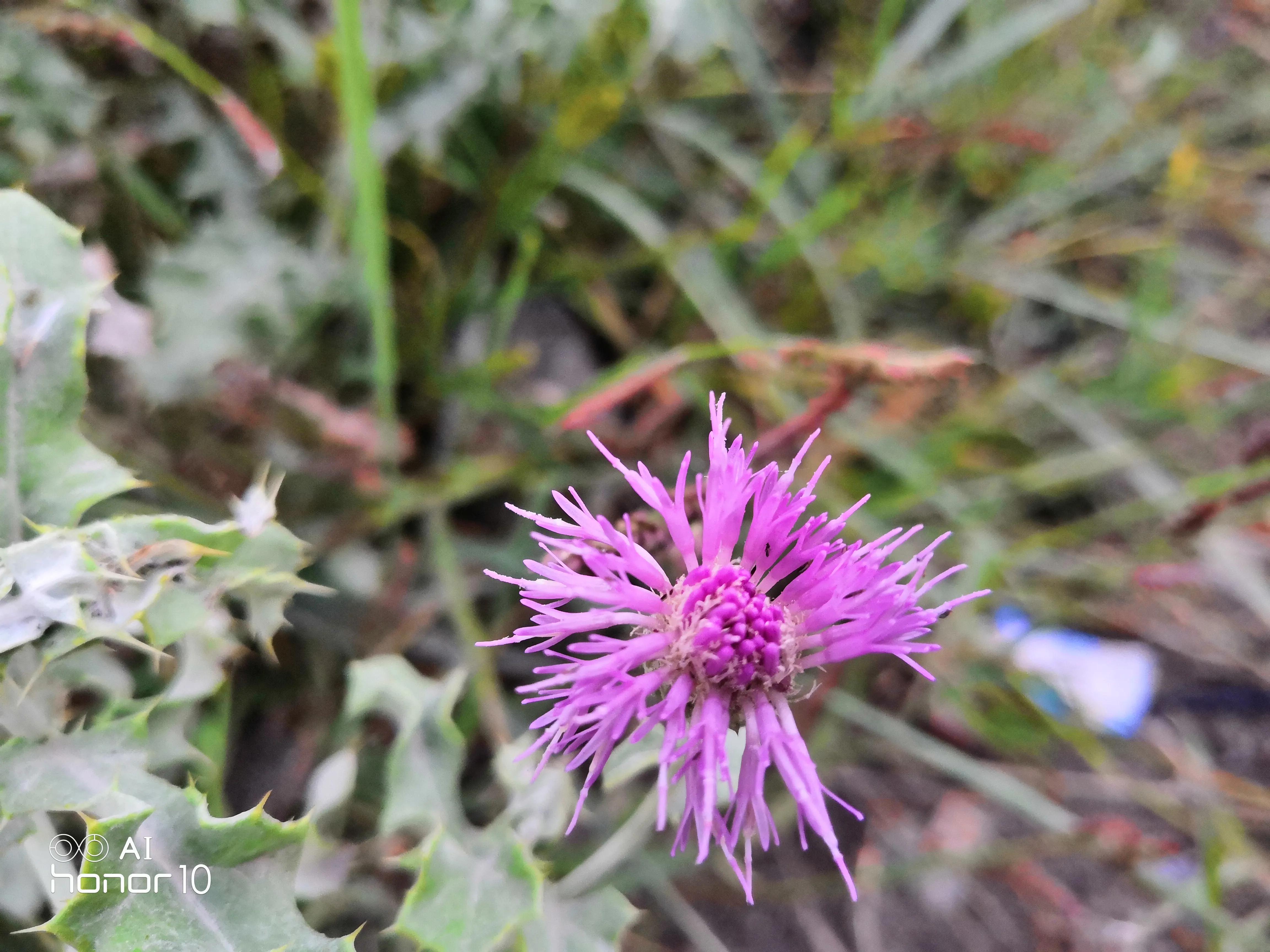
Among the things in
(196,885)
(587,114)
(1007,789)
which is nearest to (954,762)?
(1007,789)

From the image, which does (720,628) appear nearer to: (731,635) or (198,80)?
(731,635)

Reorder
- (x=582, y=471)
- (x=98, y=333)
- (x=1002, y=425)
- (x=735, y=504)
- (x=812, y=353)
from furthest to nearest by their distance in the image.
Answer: (x=1002, y=425)
(x=582, y=471)
(x=98, y=333)
(x=812, y=353)
(x=735, y=504)

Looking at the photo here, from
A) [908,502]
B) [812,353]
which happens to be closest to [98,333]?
[812,353]

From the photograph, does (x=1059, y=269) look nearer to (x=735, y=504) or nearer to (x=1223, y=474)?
(x=1223, y=474)

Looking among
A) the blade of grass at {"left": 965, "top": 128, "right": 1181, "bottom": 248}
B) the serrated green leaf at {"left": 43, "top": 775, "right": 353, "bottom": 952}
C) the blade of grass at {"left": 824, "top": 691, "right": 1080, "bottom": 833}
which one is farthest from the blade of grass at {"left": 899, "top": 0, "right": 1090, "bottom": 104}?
the serrated green leaf at {"left": 43, "top": 775, "right": 353, "bottom": 952}

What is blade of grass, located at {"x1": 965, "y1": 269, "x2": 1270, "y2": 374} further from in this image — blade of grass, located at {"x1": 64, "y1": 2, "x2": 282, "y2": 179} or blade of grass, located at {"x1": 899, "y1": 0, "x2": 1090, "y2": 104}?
blade of grass, located at {"x1": 64, "y1": 2, "x2": 282, "y2": 179}

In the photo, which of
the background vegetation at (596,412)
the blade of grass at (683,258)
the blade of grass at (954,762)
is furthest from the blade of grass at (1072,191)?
the blade of grass at (954,762)
